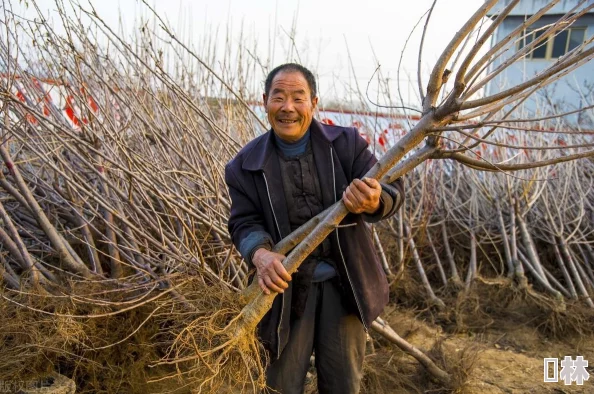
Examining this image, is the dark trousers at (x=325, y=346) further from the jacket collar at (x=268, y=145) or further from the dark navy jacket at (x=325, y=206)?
the jacket collar at (x=268, y=145)

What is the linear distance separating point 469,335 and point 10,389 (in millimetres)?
3120

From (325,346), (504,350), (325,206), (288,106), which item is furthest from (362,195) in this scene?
(504,350)

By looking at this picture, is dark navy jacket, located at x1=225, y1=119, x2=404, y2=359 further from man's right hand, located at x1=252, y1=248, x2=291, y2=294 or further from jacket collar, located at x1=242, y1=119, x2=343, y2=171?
man's right hand, located at x1=252, y1=248, x2=291, y2=294

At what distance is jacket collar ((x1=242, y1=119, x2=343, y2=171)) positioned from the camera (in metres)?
1.70

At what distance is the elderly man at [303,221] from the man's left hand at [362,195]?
150 millimetres

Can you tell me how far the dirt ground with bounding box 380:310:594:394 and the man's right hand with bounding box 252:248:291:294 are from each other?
1781 millimetres

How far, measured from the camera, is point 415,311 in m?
3.98

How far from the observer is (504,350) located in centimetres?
358

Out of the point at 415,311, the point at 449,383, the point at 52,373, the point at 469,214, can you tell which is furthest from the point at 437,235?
the point at 52,373

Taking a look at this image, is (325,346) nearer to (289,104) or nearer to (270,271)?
(270,271)

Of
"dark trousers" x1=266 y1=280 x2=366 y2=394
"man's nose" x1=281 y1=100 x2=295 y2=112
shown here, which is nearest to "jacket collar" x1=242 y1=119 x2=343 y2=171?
"man's nose" x1=281 y1=100 x2=295 y2=112

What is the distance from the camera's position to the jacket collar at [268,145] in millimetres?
1696

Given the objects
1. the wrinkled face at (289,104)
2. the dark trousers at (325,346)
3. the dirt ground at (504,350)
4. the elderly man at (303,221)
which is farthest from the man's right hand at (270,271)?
the dirt ground at (504,350)

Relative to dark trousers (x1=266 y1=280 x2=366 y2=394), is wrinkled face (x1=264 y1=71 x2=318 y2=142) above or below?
above
